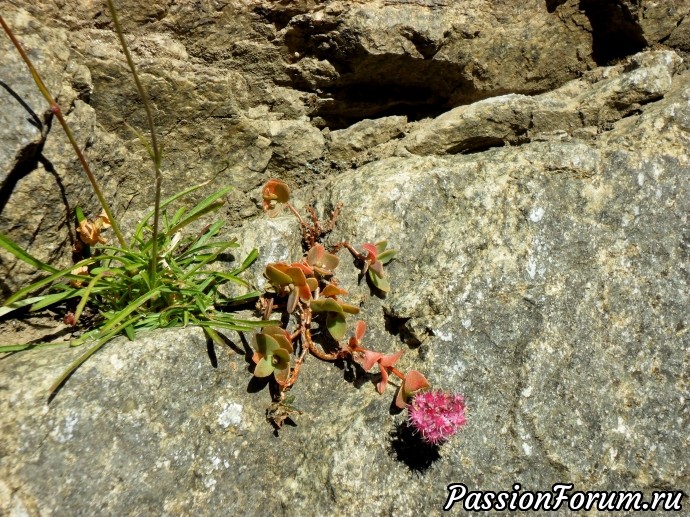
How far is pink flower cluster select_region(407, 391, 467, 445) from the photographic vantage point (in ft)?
7.13

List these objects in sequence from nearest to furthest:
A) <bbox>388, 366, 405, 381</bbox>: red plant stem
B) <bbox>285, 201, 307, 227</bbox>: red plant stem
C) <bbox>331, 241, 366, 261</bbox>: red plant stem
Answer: <bbox>388, 366, 405, 381</bbox>: red plant stem → <bbox>331, 241, 366, 261</bbox>: red plant stem → <bbox>285, 201, 307, 227</bbox>: red plant stem

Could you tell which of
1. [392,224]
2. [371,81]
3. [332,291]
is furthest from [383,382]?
[371,81]

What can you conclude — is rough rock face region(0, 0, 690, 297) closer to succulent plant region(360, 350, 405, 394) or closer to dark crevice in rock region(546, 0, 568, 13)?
dark crevice in rock region(546, 0, 568, 13)

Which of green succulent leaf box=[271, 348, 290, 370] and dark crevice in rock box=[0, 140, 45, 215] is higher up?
dark crevice in rock box=[0, 140, 45, 215]

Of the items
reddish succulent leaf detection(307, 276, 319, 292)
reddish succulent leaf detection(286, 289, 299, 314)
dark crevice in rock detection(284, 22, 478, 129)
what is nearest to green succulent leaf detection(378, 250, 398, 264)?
reddish succulent leaf detection(307, 276, 319, 292)

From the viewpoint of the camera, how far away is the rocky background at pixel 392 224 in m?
2.21

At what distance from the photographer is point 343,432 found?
233 cm

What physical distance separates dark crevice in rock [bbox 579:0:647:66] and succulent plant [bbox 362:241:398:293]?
1823 mm

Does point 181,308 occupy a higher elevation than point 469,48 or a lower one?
lower

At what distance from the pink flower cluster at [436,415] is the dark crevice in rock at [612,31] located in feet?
7.56

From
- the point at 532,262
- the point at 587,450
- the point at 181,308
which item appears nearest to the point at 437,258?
the point at 532,262

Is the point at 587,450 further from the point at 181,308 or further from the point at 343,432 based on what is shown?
the point at 181,308

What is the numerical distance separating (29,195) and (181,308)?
0.84 metres

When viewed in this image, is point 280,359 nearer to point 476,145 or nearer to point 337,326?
point 337,326
